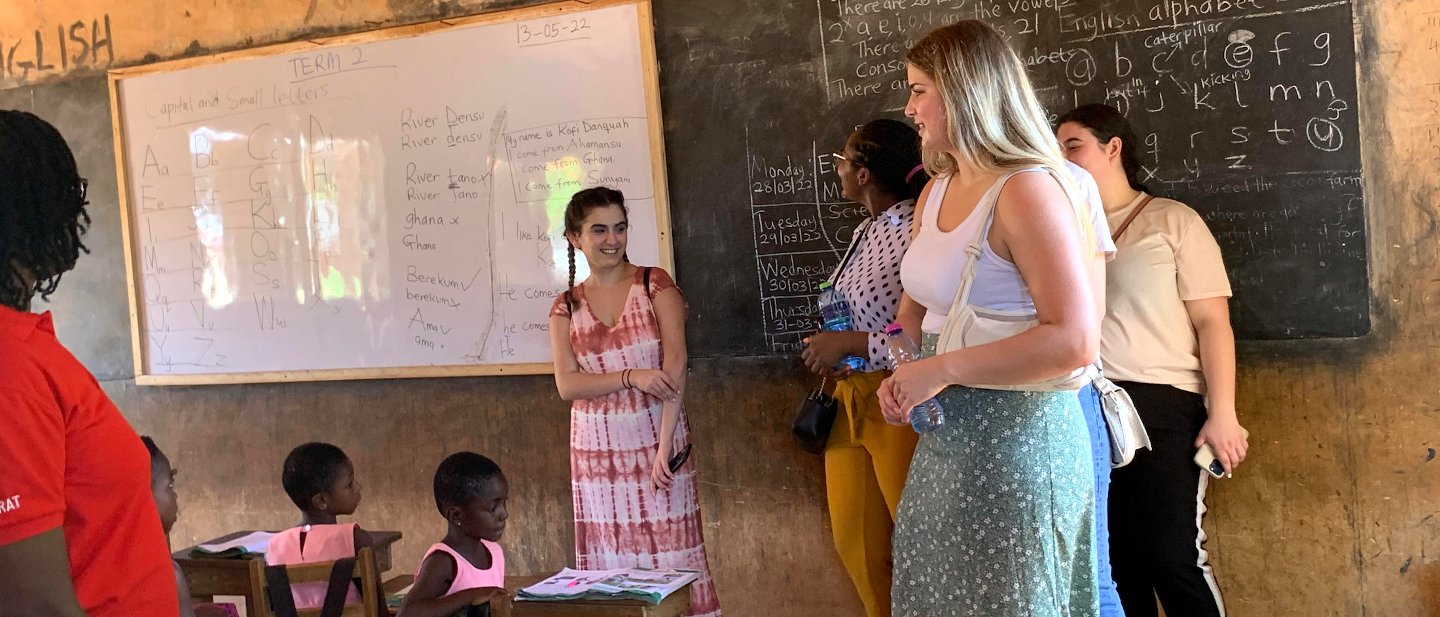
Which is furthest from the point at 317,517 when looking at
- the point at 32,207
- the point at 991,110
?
the point at 991,110

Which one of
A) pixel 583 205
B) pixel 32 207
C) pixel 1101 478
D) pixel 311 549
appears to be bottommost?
pixel 311 549

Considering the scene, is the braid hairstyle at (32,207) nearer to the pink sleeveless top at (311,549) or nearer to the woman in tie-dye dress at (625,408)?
the pink sleeveless top at (311,549)

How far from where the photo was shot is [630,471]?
336 centimetres

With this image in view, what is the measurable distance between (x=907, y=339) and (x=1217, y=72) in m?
1.62

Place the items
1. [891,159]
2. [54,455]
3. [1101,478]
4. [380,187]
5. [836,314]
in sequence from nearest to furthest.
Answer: [54,455], [1101,478], [836,314], [891,159], [380,187]

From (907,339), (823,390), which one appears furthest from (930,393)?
(823,390)

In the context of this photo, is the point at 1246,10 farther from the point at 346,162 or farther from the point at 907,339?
the point at 346,162

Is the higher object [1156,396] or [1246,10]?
[1246,10]

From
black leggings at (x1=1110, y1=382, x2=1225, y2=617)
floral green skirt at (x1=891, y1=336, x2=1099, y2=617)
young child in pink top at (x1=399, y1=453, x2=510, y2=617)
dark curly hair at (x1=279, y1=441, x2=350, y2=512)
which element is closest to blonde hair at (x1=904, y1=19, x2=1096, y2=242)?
floral green skirt at (x1=891, y1=336, x2=1099, y2=617)

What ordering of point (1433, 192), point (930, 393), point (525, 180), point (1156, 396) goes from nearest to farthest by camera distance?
point (930, 393)
point (1156, 396)
point (1433, 192)
point (525, 180)

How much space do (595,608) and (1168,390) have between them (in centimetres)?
154

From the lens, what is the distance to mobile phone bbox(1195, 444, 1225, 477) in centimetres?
282

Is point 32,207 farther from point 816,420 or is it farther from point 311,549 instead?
point 816,420

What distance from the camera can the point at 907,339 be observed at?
222 centimetres
